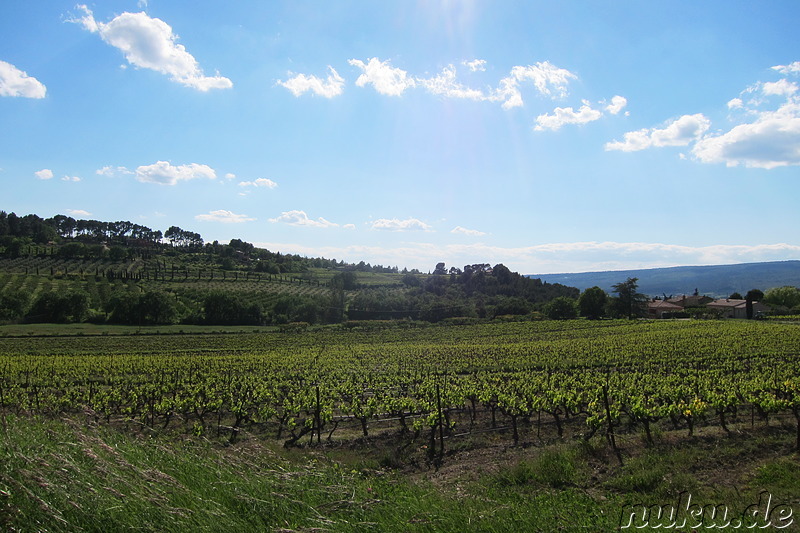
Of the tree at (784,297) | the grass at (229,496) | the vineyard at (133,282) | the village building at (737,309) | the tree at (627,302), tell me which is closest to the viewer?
the grass at (229,496)

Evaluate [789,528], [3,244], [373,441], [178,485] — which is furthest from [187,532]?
[3,244]

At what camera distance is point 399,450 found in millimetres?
13352

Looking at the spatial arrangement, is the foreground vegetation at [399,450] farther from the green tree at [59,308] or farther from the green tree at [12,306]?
the green tree at [12,306]

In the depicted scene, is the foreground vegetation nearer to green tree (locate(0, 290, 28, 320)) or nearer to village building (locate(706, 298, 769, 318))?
green tree (locate(0, 290, 28, 320))

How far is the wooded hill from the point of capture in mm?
85938

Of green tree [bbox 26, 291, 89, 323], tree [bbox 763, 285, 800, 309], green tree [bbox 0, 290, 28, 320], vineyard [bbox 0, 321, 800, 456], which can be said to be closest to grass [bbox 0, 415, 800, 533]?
vineyard [bbox 0, 321, 800, 456]

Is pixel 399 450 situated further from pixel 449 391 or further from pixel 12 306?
pixel 12 306

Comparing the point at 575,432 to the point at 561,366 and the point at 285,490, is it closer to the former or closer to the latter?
the point at 285,490

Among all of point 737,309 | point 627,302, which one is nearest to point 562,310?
point 627,302

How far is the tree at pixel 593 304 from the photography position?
3561 inches

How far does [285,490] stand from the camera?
16.5 feet

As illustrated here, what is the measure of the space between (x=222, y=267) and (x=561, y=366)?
14253 centimetres

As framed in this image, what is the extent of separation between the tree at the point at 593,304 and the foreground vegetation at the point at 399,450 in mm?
59181

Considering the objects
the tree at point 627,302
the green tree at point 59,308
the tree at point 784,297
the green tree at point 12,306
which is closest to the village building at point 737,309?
the tree at point 784,297
